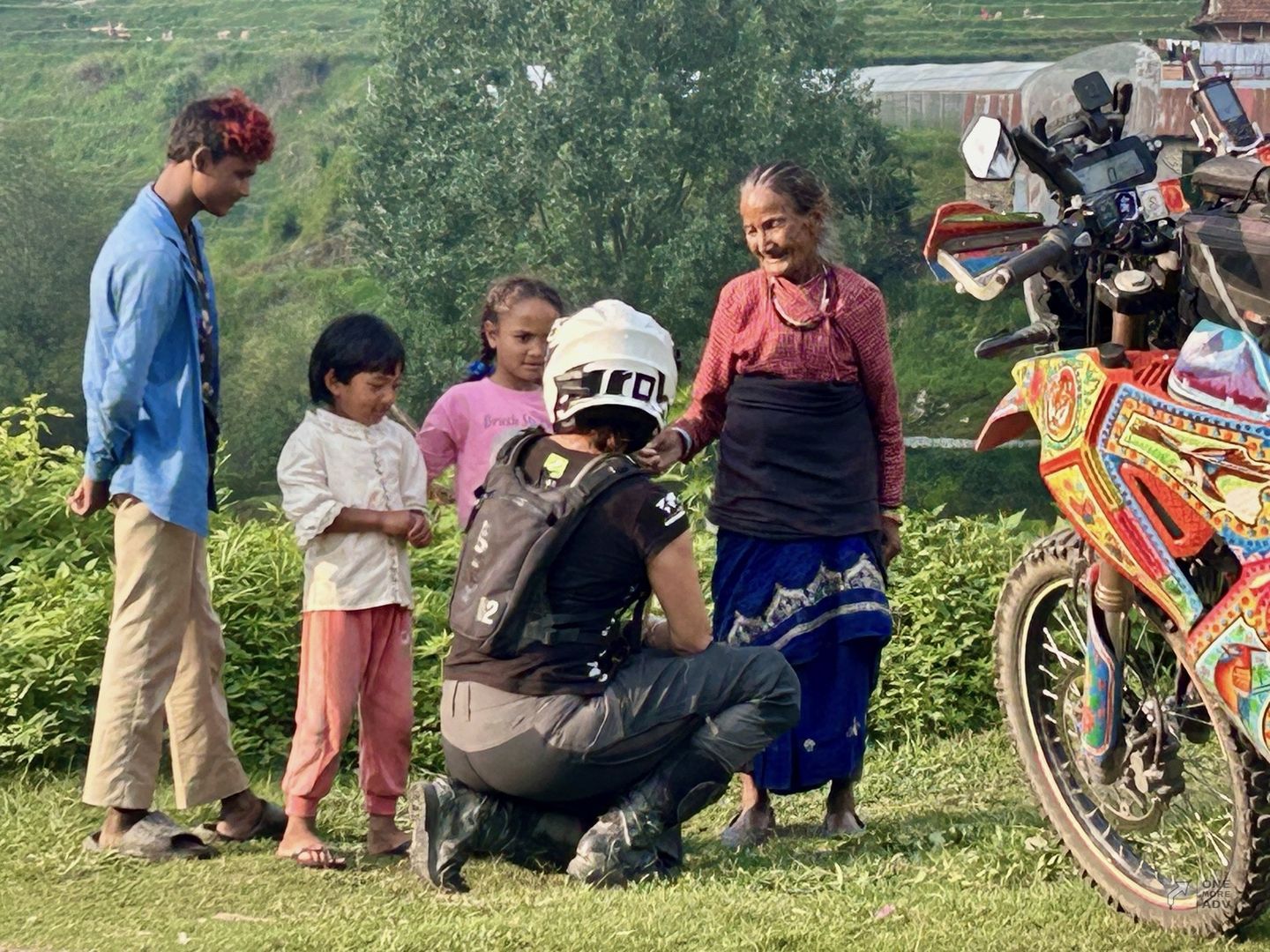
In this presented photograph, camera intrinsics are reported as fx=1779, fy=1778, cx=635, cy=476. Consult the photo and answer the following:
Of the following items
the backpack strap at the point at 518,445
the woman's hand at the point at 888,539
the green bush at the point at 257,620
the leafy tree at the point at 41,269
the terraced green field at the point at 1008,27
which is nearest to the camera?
the backpack strap at the point at 518,445

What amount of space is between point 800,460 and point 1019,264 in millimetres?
1541

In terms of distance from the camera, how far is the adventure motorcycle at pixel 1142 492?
335 centimetres

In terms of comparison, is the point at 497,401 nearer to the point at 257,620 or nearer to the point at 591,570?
the point at 591,570

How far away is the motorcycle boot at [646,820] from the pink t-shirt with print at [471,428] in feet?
4.03

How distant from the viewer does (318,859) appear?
4676 millimetres

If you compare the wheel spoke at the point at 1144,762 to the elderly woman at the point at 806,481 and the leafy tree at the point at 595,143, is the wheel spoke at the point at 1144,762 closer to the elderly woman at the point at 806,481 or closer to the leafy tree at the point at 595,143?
the elderly woman at the point at 806,481

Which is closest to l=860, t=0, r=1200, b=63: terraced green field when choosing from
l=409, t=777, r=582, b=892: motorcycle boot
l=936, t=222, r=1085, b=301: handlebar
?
l=936, t=222, r=1085, b=301: handlebar

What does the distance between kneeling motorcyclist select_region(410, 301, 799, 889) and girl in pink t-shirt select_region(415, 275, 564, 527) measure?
0.84m

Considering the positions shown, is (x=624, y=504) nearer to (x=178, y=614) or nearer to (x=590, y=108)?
(x=178, y=614)

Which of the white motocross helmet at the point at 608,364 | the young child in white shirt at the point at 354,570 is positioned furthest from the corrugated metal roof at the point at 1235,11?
the white motocross helmet at the point at 608,364

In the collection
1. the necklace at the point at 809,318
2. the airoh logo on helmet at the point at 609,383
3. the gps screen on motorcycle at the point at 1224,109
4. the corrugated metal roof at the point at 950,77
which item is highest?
the corrugated metal roof at the point at 950,77

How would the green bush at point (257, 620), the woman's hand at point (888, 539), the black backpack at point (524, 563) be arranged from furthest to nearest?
the green bush at point (257, 620)
the woman's hand at point (888, 539)
the black backpack at point (524, 563)

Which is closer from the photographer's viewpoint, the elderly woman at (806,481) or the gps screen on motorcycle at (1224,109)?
the gps screen on motorcycle at (1224,109)

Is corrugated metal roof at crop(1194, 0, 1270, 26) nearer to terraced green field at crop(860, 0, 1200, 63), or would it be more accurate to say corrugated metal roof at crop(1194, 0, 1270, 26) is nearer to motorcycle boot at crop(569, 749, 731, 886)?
terraced green field at crop(860, 0, 1200, 63)
